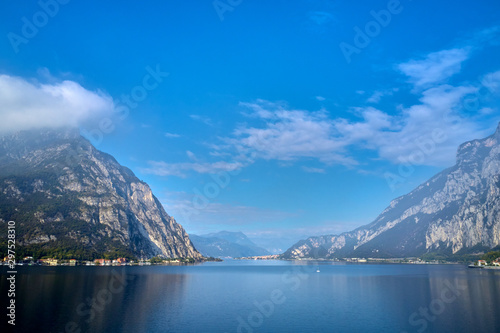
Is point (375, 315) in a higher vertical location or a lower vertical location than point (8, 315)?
lower

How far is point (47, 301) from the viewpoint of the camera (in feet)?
191

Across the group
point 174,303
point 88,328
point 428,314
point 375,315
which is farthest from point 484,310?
point 88,328

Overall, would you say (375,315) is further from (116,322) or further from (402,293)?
(116,322)

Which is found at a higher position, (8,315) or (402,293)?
(8,315)

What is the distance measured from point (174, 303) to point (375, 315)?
3696 centimetres

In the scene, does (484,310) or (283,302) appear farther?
(283,302)

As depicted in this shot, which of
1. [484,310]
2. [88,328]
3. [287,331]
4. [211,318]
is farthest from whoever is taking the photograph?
[484,310]

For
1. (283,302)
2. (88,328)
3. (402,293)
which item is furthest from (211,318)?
(402,293)

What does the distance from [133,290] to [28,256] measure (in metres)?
130

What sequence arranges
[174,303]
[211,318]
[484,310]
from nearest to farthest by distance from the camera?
[211,318]
[484,310]
[174,303]

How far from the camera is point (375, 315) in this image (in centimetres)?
5575

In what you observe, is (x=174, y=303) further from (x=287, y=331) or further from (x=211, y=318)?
(x=287, y=331)

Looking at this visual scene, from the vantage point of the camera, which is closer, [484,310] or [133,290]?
[484,310]

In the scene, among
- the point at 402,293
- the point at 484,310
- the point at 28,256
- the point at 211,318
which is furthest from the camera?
the point at 28,256
